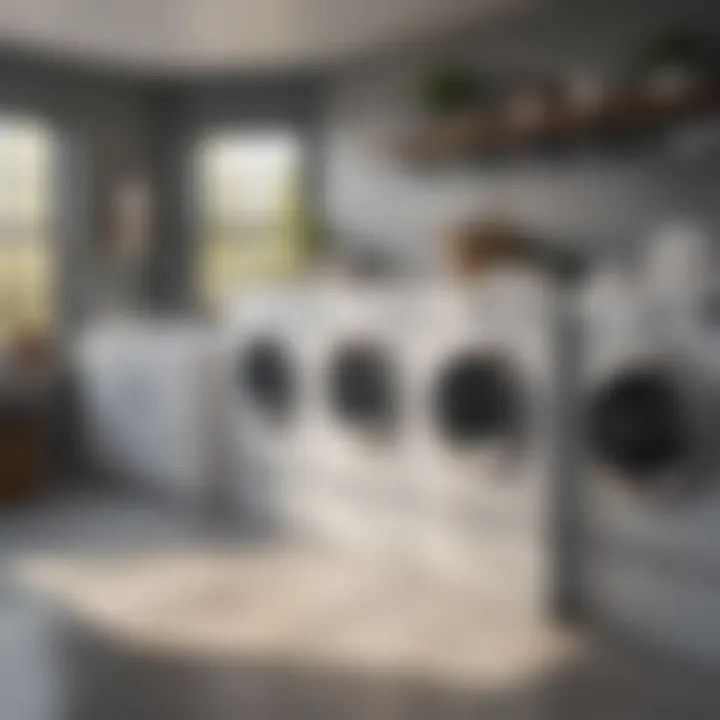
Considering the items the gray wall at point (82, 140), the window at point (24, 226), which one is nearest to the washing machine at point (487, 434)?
the gray wall at point (82, 140)

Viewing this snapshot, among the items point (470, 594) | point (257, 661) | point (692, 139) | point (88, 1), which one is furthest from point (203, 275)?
point (692, 139)

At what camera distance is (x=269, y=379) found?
82.7 inches

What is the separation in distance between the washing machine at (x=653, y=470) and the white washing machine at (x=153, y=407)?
81 centimetres

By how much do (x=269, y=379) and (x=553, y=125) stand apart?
0.87 metres

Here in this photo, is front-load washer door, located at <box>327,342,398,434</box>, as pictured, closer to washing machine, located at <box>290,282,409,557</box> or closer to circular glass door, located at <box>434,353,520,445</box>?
washing machine, located at <box>290,282,409,557</box>

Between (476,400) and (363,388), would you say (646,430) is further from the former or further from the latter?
(363,388)

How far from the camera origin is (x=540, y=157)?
210 centimetres

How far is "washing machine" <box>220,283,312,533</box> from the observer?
78.5 inches

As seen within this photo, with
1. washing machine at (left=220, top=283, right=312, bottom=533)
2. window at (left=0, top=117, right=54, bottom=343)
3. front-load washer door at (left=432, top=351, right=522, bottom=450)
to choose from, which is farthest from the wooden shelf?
window at (left=0, top=117, right=54, bottom=343)

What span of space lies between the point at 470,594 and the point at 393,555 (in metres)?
0.22

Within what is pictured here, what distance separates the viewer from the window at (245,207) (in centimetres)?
149

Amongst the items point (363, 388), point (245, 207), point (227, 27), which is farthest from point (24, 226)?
point (363, 388)

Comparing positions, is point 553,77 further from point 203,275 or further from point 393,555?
point 393,555

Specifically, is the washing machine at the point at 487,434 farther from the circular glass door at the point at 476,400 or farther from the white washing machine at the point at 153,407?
the white washing machine at the point at 153,407
